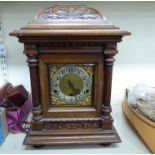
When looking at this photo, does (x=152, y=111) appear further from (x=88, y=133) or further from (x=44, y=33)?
(x=44, y=33)

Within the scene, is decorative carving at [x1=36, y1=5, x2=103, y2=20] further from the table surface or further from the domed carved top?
the table surface

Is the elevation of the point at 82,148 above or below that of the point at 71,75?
below

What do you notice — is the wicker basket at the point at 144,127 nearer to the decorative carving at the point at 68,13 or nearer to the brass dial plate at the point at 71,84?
the brass dial plate at the point at 71,84

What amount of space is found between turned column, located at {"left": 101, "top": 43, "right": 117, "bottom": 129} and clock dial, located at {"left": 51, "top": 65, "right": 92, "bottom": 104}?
0.05m

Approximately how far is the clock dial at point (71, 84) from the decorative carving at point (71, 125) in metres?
0.07

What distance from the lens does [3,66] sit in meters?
0.87

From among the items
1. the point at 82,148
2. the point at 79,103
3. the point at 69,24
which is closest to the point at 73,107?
the point at 79,103

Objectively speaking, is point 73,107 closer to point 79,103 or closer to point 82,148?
point 79,103

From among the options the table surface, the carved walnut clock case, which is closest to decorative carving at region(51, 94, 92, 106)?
the carved walnut clock case

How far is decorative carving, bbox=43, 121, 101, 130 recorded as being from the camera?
0.64m

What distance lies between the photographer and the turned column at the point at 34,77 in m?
0.56

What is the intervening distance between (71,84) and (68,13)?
21 cm

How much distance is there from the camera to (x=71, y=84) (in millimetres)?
626

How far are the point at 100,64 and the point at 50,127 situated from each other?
248 mm
